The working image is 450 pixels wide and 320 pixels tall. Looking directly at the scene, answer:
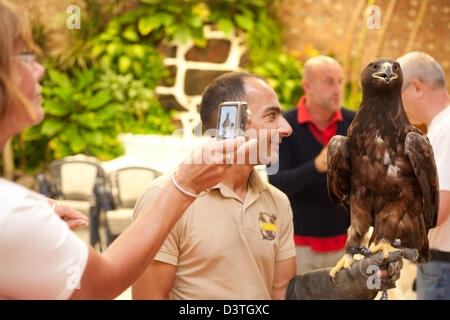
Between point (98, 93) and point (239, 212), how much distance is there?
4541mm

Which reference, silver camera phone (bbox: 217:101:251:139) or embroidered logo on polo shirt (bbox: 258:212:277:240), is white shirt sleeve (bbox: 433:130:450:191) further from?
silver camera phone (bbox: 217:101:251:139)

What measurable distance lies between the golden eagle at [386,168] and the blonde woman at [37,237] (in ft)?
1.32

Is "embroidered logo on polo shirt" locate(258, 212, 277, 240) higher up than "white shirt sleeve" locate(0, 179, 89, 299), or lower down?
lower down

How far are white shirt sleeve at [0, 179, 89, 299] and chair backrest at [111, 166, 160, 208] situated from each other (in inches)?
104

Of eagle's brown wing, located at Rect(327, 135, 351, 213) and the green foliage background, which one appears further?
the green foliage background

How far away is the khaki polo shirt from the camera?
1304 millimetres

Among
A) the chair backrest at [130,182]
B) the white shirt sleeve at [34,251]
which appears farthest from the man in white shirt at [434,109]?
the chair backrest at [130,182]

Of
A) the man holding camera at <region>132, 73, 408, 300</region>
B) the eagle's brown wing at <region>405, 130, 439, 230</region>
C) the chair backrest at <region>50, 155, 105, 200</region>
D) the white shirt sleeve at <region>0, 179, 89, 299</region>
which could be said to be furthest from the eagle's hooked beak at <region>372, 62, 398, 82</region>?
the chair backrest at <region>50, 155, 105, 200</region>

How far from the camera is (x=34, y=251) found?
75 cm

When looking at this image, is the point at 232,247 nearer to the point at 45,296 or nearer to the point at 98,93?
the point at 45,296

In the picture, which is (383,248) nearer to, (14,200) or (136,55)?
(14,200)

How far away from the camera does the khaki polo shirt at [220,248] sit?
1.30 metres

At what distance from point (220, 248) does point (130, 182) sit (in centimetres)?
228

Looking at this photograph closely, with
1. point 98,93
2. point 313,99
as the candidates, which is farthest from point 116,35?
point 313,99
